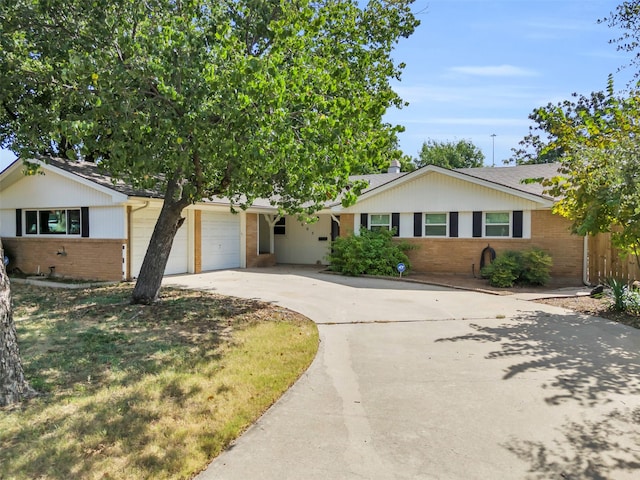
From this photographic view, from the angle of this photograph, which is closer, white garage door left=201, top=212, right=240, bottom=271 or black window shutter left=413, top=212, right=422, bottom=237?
white garage door left=201, top=212, right=240, bottom=271

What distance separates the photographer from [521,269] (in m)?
14.3

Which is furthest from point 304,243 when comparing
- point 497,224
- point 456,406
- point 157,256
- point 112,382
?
point 456,406

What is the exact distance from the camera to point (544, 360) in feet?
20.8

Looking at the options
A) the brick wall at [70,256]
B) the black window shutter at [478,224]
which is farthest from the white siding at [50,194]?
the black window shutter at [478,224]

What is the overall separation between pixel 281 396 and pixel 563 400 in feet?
10.3

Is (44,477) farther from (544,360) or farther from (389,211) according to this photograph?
(389,211)

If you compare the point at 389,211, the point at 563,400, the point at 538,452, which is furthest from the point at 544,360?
the point at 389,211

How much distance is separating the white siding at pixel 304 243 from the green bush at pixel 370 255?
3.62m

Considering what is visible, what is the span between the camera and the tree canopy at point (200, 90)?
6758mm

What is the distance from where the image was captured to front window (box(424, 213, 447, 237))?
17.0 metres

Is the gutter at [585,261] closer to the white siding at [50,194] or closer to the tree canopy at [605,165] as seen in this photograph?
the tree canopy at [605,165]

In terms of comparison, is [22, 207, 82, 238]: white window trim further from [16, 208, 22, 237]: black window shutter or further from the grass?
the grass

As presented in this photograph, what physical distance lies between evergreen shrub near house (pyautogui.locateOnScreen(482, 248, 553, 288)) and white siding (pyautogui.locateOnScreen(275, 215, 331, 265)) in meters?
8.25

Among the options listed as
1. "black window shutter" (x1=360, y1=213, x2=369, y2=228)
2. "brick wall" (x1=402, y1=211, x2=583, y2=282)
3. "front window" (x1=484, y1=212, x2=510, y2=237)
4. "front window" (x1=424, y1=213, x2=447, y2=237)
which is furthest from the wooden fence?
"black window shutter" (x1=360, y1=213, x2=369, y2=228)
